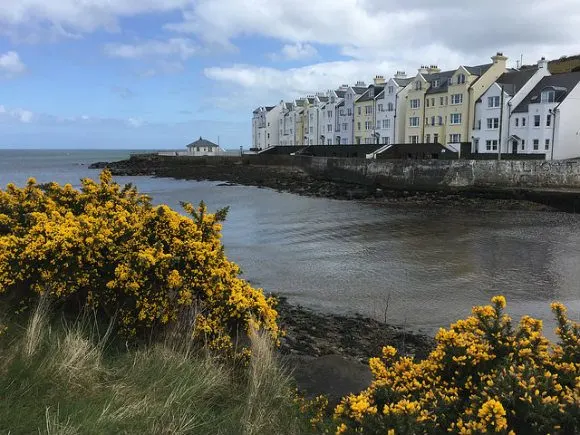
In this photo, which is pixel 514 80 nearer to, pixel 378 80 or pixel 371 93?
pixel 371 93

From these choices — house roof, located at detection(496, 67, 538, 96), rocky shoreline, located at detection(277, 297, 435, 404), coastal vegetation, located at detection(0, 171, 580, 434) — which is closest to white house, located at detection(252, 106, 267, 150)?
house roof, located at detection(496, 67, 538, 96)

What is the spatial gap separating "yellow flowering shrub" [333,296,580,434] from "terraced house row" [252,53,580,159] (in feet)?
155

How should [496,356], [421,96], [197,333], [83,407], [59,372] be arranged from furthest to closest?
[421,96], [197,333], [59,372], [83,407], [496,356]

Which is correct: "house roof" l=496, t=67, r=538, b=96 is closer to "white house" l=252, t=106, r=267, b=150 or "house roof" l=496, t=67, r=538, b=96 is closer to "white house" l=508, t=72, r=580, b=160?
"white house" l=508, t=72, r=580, b=160

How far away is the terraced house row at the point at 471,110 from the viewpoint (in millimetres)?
47094

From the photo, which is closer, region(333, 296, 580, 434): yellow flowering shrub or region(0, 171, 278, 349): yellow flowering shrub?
region(333, 296, 580, 434): yellow flowering shrub

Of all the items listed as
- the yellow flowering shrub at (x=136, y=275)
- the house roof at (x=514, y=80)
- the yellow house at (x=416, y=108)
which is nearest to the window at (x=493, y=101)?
the house roof at (x=514, y=80)

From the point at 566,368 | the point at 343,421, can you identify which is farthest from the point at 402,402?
the point at 566,368

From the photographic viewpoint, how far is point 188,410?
368 cm

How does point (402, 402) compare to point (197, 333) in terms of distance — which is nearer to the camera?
point (402, 402)

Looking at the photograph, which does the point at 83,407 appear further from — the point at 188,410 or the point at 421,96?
the point at 421,96

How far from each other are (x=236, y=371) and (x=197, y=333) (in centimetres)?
58

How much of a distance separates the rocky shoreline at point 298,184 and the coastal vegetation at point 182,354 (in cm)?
3432

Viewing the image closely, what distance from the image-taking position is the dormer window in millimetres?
47281
